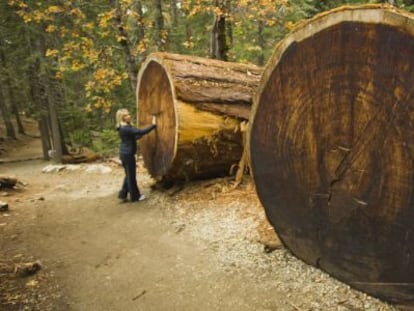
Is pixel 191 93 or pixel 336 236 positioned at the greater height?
pixel 191 93

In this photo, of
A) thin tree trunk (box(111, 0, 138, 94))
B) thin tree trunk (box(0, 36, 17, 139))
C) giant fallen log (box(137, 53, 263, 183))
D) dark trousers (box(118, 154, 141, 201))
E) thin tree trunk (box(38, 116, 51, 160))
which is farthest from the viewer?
thin tree trunk (box(38, 116, 51, 160))

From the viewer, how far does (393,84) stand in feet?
9.81

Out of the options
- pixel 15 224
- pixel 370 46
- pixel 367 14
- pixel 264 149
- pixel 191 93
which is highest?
pixel 367 14

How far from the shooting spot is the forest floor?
3730 millimetres

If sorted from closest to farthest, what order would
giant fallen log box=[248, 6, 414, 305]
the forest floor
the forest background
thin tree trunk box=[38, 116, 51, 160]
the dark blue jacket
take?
giant fallen log box=[248, 6, 414, 305] < the forest floor < the dark blue jacket < the forest background < thin tree trunk box=[38, 116, 51, 160]

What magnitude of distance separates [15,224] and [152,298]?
4.05m

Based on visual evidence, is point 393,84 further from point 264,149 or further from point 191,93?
point 191,93

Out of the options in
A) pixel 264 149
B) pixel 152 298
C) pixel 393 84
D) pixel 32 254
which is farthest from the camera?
pixel 32 254

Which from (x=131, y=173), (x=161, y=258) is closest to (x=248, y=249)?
(x=161, y=258)

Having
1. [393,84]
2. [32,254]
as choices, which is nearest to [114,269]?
[32,254]

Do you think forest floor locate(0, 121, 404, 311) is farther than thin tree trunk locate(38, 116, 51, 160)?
No

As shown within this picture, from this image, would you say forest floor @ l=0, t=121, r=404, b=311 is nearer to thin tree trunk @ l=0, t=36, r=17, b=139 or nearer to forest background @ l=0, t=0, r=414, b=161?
forest background @ l=0, t=0, r=414, b=161

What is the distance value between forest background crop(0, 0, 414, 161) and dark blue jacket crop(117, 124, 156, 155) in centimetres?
394

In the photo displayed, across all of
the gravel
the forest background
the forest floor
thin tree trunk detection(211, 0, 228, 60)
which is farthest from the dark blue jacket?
the forest background
